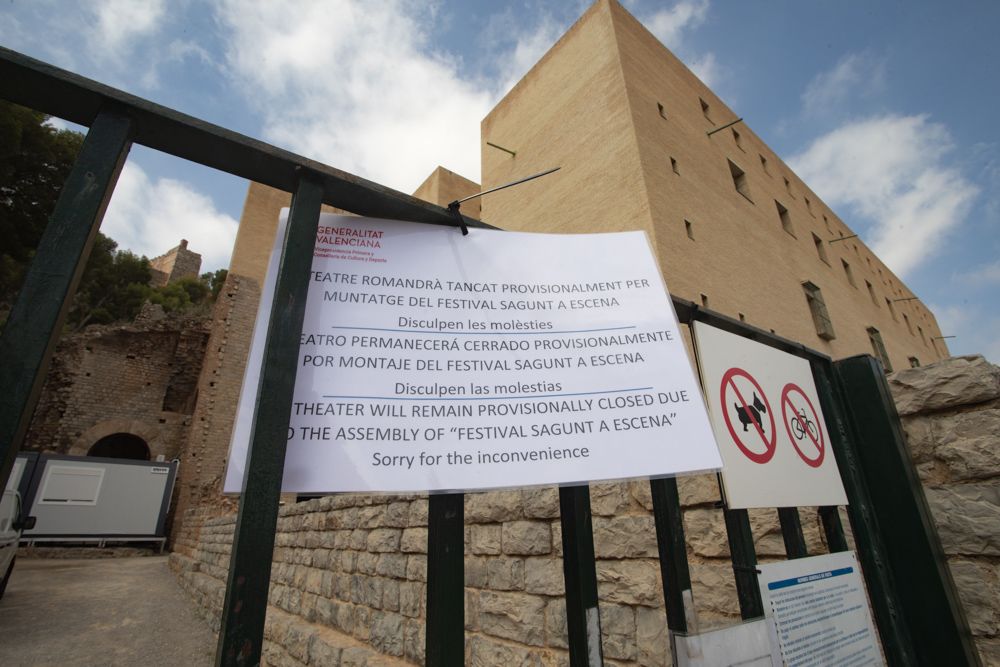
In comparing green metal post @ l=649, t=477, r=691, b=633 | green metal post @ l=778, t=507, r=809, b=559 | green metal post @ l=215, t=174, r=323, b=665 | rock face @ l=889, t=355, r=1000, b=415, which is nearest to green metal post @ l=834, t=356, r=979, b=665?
rock face @ l=889, t=355, r=1000, b=415

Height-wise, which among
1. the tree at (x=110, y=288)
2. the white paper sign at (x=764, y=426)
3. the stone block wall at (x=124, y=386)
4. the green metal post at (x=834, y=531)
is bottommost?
the green metal post at (x=834, y=531)

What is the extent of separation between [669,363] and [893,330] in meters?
25.0

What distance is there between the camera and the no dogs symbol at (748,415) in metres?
1.39

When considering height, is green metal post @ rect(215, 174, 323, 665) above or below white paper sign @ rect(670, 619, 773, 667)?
above

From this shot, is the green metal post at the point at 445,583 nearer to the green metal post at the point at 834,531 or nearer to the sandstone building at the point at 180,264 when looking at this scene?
the green metal post at the point at 834,531

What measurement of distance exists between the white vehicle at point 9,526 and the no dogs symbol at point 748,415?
7.94 metres

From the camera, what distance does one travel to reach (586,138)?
957cm

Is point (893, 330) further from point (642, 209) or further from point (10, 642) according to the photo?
point (10, 642)

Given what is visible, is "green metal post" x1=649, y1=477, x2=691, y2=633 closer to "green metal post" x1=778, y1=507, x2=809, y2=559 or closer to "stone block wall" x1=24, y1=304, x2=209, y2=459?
"green metal post" x1=778, y1=507, x2=809, y2=559

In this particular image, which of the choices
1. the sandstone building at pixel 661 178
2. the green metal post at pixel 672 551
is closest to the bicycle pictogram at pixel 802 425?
the green metal post at pixel 672 551

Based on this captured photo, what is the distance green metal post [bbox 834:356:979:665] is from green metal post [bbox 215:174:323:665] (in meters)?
1.91

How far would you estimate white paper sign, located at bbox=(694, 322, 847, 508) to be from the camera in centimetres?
134

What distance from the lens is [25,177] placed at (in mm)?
12828

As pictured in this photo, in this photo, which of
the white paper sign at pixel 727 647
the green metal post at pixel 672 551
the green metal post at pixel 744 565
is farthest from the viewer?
the green metal post at pixel 744 565
